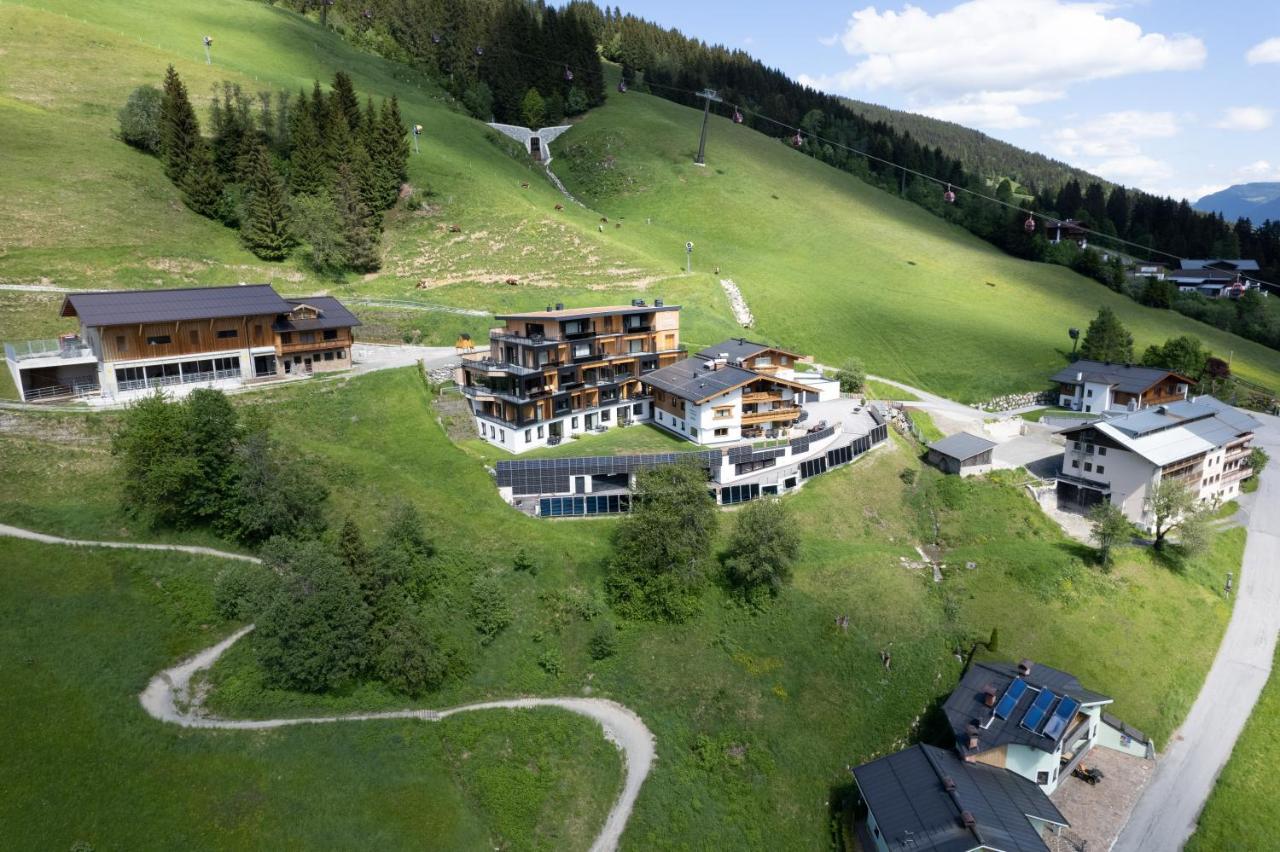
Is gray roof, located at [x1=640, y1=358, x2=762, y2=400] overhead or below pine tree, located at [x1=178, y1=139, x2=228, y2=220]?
below

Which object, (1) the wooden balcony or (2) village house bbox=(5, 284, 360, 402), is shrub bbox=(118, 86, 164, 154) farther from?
(1) the wooden balcony

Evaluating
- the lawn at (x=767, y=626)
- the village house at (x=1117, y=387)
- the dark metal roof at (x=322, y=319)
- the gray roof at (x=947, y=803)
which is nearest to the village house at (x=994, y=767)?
the gray roof at (x=947, y=803)

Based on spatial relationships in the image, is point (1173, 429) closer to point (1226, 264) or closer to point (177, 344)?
point (177, 344)

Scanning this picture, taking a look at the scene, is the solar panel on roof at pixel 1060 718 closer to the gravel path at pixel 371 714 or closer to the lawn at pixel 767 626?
the lawn at pixel 767 626

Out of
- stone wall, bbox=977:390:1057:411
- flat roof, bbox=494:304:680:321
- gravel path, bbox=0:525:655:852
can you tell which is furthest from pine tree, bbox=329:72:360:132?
stone wall, bbox=977:390:1057:411

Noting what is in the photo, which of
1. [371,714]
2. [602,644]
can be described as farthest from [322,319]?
[602,644]

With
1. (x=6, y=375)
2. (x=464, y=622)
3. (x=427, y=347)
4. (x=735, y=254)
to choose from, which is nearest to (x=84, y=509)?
(x=6, y=375)

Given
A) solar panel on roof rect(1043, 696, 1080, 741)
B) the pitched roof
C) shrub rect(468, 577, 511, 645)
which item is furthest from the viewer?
the pitched roof
